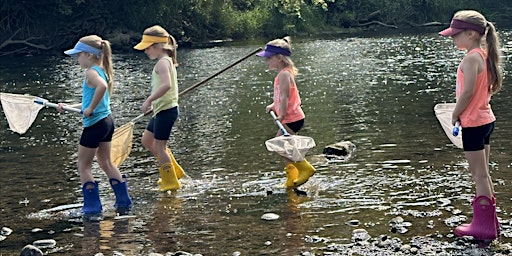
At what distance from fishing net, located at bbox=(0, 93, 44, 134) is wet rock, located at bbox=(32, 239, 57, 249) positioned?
2020mm

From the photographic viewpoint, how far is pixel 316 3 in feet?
181

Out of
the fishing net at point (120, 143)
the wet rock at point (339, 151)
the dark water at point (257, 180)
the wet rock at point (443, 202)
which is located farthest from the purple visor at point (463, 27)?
the wet rock at point (339, 151)

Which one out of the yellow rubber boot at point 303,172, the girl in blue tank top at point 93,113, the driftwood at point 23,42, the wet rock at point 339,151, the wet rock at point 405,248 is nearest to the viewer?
the wet rock at point 405,248

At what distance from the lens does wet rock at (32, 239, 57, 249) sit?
7485 mm

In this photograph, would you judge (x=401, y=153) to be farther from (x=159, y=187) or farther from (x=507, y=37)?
(x=507, y=37)

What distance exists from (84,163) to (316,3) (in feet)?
155

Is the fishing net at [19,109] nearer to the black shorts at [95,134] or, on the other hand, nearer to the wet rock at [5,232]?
the black shorts at [95,134]

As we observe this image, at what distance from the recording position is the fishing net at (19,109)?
927 centimetres

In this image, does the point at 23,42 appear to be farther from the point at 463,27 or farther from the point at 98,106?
the point at 463,27

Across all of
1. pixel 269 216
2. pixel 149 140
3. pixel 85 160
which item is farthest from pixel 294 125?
pixel 85 160

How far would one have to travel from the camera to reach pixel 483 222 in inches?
269

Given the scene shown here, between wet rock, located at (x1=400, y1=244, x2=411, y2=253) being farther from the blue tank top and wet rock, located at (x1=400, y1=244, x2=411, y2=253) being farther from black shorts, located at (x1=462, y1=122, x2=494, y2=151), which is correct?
the blue tank top

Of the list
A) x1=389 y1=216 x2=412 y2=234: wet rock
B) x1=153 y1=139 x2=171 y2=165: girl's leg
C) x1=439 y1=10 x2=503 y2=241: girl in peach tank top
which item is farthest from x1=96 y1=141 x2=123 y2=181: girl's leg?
x1=439 y1=10 x2=503 y2=241: girl in peach tank top

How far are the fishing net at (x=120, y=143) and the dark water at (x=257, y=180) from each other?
42 cm
